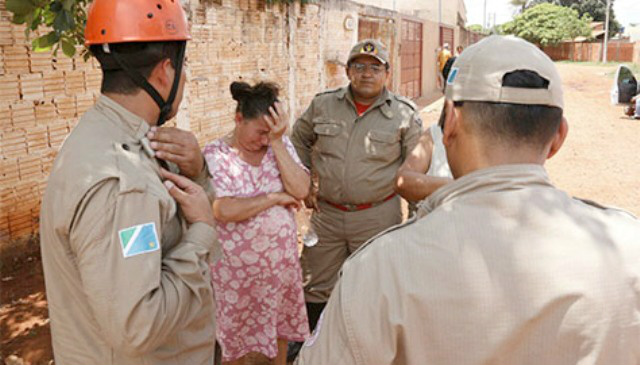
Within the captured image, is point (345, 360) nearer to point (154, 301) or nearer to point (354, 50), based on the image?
point (154, 301)

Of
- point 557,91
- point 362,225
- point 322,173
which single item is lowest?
point 362,225

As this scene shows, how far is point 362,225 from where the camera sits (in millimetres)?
3750

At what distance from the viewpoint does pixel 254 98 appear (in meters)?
3.03

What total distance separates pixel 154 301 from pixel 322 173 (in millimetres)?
2390

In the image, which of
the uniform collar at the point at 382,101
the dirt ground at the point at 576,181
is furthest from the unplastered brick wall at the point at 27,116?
the uniform collar at the point at 382,101

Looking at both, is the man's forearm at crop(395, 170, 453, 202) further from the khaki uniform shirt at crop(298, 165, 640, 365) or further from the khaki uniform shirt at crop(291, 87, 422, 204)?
the khaki uniform shirt at crop(298, 165, 640, 365)

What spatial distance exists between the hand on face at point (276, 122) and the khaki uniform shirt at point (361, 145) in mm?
853

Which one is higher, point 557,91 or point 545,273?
point 557,91

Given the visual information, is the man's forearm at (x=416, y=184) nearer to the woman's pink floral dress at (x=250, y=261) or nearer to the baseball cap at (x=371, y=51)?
the woman's pink floral dress at (x=250, y=261)

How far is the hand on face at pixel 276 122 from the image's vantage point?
296 centimetres

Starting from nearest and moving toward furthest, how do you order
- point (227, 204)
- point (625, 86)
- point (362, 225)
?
1. point (227, 204)
2. point (362, 225)
3. point (625, 86)

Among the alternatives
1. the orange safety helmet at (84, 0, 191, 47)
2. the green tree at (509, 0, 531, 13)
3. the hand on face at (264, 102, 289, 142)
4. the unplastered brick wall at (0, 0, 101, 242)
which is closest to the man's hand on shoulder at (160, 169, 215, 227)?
the orange safety helmet at (84, 0, 191, 47)

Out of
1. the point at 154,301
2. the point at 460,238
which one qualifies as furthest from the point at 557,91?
the point at 154,301

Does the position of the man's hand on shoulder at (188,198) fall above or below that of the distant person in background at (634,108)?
above
